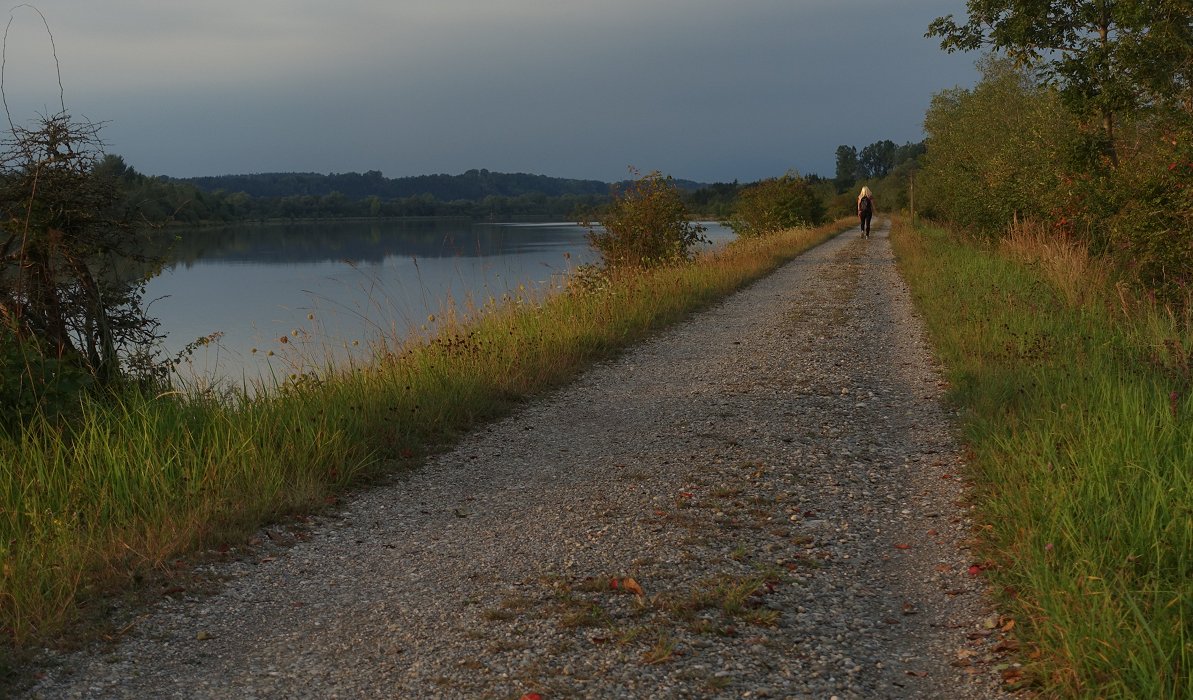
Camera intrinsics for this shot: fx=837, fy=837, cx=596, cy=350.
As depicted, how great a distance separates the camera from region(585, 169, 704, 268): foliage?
19.8m

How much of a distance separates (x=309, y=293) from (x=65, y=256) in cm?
718

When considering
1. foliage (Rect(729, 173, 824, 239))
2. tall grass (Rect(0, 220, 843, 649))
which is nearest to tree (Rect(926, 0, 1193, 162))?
tall grass (Rect(0, 220, 843, 649))

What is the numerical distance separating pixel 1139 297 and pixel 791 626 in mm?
8859

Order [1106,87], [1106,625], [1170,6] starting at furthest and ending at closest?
[1106,87] → [1170,6] → [1106,625]

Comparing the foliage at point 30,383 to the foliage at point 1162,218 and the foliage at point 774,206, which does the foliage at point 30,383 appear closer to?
the foliage at point 1162,218

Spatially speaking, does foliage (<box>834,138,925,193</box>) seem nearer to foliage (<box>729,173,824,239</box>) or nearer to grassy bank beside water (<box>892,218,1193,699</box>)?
foliage (<box>729,173,824,239</box>)

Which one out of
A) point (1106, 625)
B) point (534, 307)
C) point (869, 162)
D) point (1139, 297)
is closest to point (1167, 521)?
point (1106, 625)

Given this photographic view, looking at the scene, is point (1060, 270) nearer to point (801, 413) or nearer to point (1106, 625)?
point (801, 413)

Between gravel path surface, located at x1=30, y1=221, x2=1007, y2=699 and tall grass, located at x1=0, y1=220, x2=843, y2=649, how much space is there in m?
0.31

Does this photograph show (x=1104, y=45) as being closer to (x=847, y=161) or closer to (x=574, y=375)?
(x=574, y=375)

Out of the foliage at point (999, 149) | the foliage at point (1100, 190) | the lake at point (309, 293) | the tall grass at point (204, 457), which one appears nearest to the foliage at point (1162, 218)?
the foliage at point (1100, 190)

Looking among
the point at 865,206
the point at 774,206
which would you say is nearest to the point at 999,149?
the point at 865,206

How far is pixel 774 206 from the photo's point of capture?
43.9 metres

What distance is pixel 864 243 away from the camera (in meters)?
33.5
